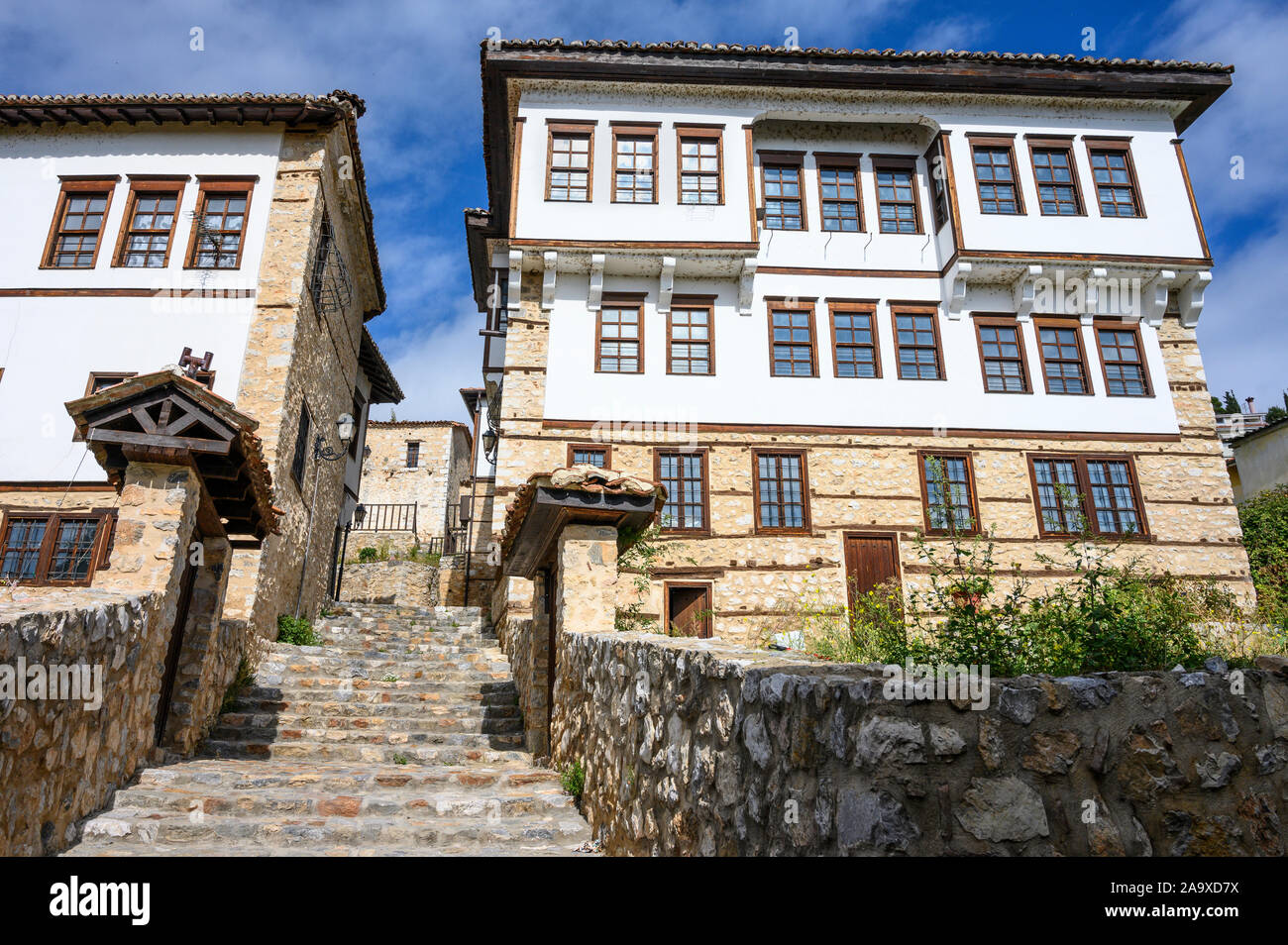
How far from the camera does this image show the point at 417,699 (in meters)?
9.01

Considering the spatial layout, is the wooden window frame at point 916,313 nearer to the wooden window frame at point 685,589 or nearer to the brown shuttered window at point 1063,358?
the brown shuttered window at point 1063,358

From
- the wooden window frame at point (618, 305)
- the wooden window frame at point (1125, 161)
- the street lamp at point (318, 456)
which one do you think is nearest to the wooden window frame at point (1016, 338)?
the wooden window frame at point (1125, 161)

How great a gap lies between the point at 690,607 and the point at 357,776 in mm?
7061

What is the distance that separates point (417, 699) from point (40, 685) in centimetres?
512

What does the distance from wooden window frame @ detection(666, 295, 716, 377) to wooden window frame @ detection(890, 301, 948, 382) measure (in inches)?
130

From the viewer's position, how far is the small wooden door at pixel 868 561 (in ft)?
42.0

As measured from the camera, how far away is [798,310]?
557 inches

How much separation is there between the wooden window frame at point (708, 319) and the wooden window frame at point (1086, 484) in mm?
5817

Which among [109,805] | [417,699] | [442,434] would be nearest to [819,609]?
[417,699]

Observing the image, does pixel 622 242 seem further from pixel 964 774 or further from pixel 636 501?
pixel 964 774

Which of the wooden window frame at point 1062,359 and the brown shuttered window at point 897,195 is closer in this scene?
the wooden window frame at point 1062,359

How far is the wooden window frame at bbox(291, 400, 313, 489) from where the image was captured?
12586 mm

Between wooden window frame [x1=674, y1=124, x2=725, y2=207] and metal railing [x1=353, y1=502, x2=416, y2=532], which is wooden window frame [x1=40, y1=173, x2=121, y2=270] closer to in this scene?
wooden window frame [x1=674, y1=124, x2=725, y2=207]
